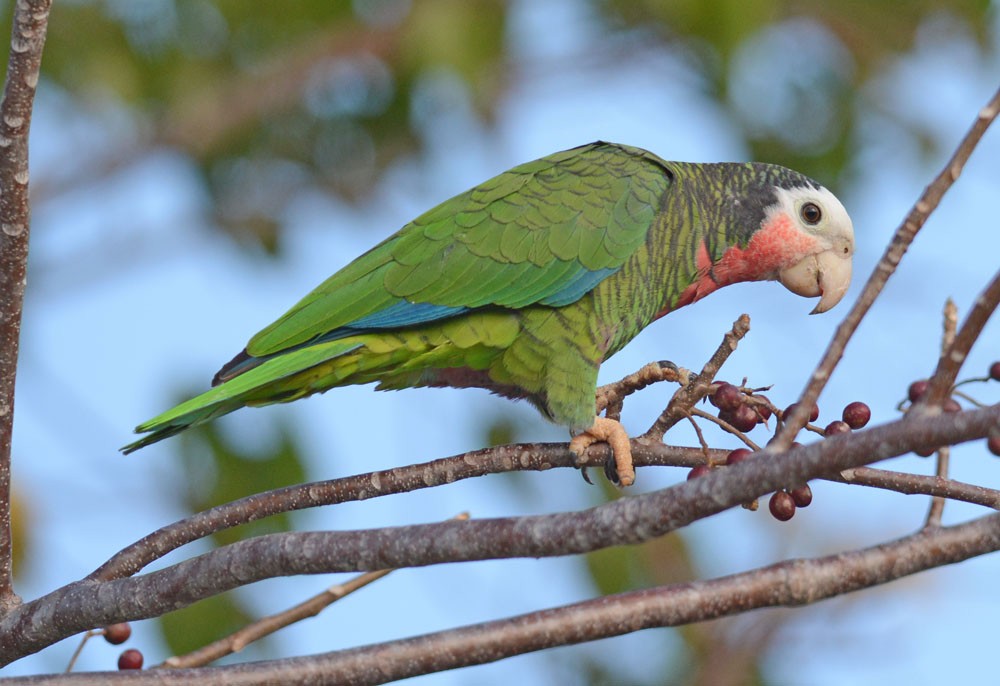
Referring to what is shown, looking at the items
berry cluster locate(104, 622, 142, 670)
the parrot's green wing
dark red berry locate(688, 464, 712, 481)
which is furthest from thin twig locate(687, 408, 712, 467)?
berry cluster locate(104, 622, 142, 670)

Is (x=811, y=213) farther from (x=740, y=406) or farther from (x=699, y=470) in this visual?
(x=699, y=470)

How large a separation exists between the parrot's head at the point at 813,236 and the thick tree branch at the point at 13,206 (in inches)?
88.9

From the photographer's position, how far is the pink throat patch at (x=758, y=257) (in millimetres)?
3572

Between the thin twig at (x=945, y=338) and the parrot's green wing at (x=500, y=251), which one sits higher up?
the parrot's green wing at (x=500, y=251)

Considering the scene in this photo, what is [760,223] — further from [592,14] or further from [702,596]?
[592,14]

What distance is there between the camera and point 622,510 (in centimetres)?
185

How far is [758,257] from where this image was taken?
361 centimetres

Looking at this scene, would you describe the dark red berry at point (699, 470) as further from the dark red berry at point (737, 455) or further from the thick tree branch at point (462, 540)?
the thick tree branch at point (462, 540)

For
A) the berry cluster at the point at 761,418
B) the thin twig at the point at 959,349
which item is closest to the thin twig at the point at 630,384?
the berry cluster at the point at 761,418

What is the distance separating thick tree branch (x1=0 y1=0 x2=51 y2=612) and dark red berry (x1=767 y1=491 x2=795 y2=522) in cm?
163

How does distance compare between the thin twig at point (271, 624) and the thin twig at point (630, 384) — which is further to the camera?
the thin twig at point (630, 384)

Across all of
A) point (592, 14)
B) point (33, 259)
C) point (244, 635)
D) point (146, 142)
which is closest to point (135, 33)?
point (146, 142)

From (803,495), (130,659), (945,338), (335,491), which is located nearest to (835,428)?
(803,495)

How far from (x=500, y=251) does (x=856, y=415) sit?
3.97 feet
